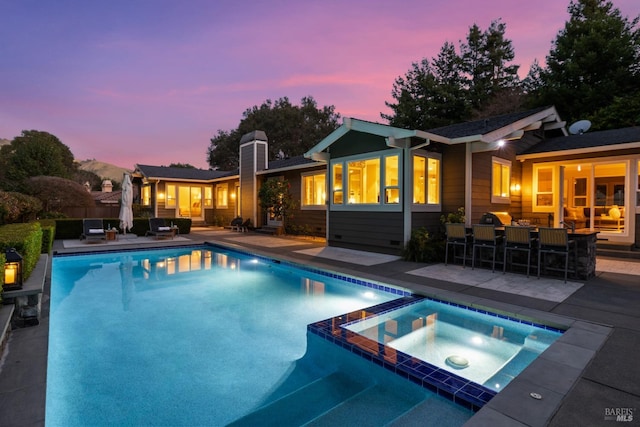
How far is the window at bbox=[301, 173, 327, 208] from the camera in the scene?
44.2 ft

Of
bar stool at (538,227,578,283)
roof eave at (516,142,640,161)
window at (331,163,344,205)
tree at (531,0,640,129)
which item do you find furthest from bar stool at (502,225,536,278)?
tree at (531,0,640,129)

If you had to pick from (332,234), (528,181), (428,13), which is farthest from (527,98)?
(332,234)

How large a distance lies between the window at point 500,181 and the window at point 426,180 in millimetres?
1663

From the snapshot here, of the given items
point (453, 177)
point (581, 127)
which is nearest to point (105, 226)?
point (453, 177)

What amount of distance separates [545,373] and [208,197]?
64.8 feet

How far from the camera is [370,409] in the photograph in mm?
2664

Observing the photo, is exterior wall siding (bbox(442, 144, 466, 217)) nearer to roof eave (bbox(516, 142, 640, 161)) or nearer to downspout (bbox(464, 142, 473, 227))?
downspout (bbox(464, 142, 473, 227))

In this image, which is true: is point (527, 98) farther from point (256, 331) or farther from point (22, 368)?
point (22, 368)

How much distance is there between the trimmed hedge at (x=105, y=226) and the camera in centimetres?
1230

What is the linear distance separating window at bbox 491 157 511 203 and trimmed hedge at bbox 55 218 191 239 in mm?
12278

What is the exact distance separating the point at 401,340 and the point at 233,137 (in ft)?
114

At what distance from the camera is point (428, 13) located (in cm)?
1270

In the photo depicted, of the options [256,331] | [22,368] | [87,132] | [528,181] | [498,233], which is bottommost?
[256,331]

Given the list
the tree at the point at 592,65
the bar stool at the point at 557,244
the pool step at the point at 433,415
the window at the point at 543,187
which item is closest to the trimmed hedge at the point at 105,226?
the bar stool at the point at 557,244
